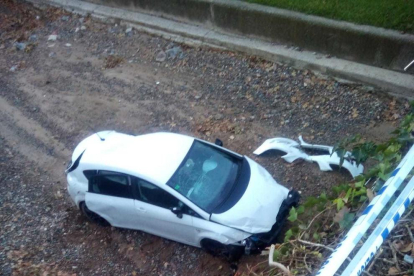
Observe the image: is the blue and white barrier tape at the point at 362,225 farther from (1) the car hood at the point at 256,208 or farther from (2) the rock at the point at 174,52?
(2) the rock at the point at 174,52

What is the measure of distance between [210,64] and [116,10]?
365 cm

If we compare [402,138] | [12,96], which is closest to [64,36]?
[12,96]

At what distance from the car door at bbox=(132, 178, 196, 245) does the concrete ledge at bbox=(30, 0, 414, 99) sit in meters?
4.65

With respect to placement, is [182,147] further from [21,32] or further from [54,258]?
[21,32]

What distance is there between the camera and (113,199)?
7.82 metres

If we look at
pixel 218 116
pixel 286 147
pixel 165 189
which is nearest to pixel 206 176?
pixel 165 189

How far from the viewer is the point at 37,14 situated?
14562 millimetres

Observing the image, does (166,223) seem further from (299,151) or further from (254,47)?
(254,47)

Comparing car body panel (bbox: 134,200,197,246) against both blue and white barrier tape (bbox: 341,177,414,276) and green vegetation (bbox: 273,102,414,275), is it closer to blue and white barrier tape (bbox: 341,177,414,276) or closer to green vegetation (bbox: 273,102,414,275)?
green vegetation (bbox: 273,102,414,275)

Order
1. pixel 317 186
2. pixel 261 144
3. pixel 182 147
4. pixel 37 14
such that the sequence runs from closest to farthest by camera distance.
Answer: pixel 182 147 → pixel 317 186 → pixel 261 144 → pixel 37 14

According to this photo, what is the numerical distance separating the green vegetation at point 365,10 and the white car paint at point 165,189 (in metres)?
4.23

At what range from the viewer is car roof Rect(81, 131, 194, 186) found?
7.38 m

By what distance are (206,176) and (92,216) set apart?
216 centimetres

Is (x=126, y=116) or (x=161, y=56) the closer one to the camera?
(x=126, y=116)
